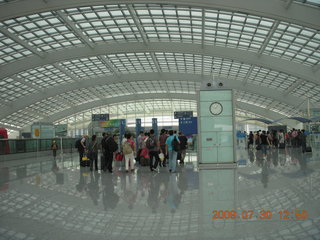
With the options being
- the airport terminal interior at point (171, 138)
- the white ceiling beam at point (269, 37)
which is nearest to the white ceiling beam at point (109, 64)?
the airport terminal interior at point (171, 138)

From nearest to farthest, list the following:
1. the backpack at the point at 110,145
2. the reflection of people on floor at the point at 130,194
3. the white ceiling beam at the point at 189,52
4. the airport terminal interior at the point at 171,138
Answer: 1. the airport terminal interior at the point at 171,138
2. the reflection of people on floor at the point at 130,194
3. the backpack at the point at 110,145
4. the white ceiling beam at the point at 189,52

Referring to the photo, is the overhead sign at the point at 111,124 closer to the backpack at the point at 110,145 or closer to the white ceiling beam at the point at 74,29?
the white ceiling beam at the point at 74,29

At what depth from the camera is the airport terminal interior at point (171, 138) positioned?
5141 mm

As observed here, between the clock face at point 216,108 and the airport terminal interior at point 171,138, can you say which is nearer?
the airport terminal interior at point 171,138

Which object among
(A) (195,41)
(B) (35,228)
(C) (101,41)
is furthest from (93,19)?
(B) (35,228)

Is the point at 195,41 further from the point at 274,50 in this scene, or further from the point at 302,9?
the point at 302,9

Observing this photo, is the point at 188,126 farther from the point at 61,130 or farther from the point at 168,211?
the point at 61,130

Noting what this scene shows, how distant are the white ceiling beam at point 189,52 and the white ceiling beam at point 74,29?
2.00 meters

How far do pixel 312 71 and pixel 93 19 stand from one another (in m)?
22.3

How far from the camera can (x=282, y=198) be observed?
21.0ft
